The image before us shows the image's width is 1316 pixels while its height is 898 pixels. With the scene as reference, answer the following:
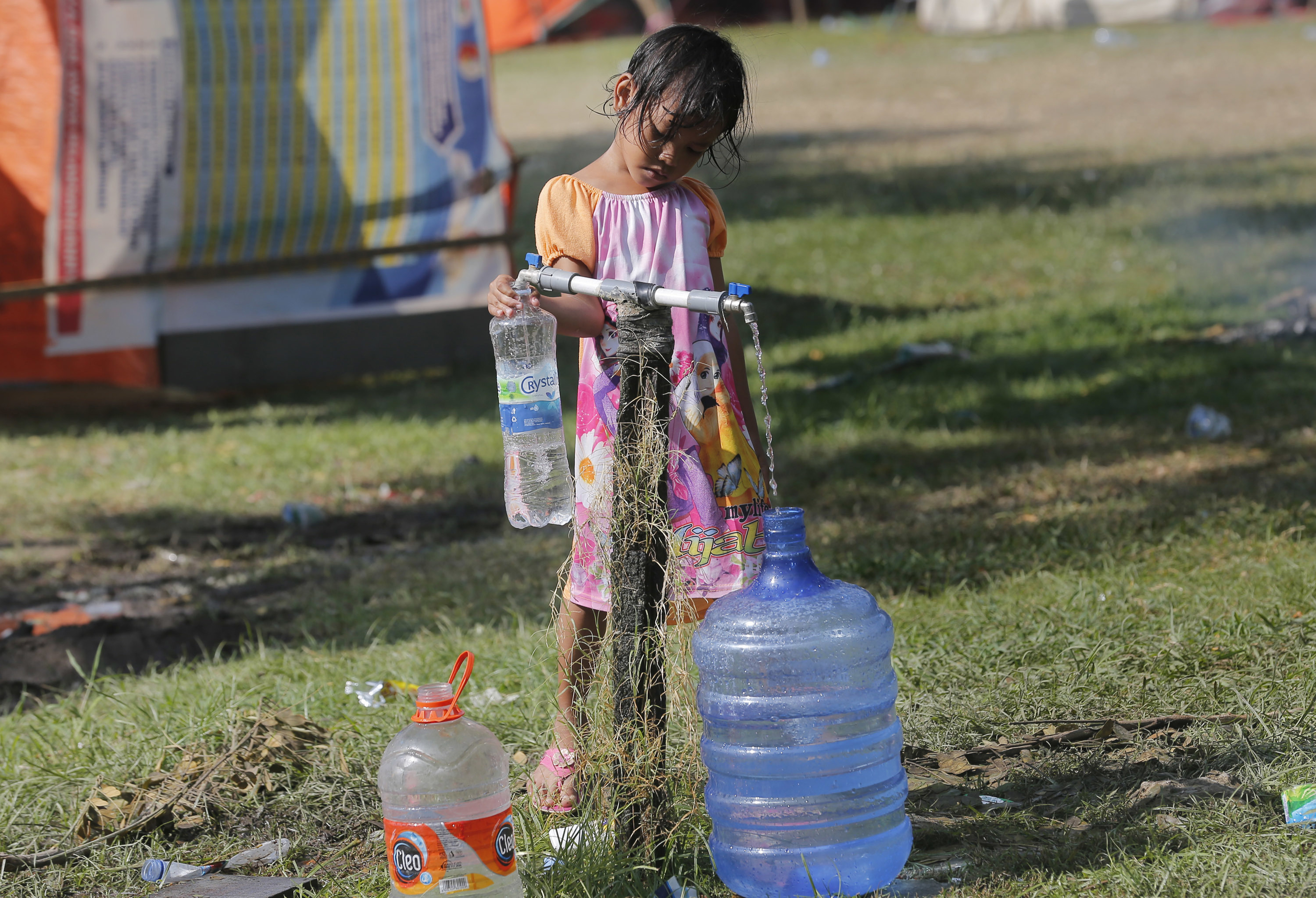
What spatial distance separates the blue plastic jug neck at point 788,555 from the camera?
2.71m

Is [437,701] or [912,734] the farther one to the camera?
[912,734]

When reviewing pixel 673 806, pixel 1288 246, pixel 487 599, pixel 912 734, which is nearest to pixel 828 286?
pixel 1288 246

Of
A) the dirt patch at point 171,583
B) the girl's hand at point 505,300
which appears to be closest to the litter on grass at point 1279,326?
the dirt patch at point 171,583

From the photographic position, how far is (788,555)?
2719 mm

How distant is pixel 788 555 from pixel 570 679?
2.54ft

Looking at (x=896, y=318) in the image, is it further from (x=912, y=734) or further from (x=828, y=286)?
(x=912, y=734)

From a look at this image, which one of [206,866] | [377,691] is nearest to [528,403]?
[206,866]

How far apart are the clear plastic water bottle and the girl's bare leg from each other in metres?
0.30

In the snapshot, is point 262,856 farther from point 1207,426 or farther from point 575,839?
point 1207,426

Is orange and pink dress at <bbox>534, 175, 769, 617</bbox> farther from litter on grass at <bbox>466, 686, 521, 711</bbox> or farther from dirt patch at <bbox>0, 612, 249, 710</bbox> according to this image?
dirt patch at <bbox>0, 612, 249, 710</bbox>

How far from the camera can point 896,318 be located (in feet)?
33.1

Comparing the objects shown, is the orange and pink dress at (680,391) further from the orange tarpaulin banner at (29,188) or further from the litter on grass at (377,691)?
the orange tarpaulin banner at (29,188)

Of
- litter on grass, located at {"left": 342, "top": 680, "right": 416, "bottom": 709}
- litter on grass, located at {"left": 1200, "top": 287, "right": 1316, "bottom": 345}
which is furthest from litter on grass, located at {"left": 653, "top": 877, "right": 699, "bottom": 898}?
litter on grass, located at {"left": 1200, "top": 287, "right": 1316, "bottom": 345}

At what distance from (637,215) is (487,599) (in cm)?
256
